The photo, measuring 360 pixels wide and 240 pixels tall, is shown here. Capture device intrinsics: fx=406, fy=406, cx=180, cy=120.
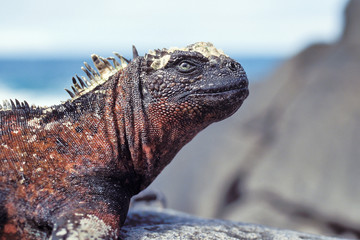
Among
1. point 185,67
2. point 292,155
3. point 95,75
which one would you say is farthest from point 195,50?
point 292,155

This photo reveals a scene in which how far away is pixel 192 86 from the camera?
2820 mm

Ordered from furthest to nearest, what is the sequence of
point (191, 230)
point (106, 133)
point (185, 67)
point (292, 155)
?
point (292, 155)
point (191, 230)
point (185, 67)
point (106, 133)

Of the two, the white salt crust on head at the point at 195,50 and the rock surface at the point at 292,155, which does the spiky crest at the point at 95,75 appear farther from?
the rock surface at the point at 292,155

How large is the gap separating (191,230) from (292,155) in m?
6.26

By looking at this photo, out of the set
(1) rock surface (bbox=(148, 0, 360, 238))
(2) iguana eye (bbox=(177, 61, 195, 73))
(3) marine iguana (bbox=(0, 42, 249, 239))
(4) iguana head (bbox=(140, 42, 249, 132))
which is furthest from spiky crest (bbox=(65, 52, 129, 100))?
(1) rock surface (bbox=(148, 0, 360, 238))

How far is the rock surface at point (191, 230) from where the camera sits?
2964 millimetres

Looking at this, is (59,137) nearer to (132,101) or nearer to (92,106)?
(92,106)

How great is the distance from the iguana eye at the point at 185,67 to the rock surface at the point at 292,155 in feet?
19.4

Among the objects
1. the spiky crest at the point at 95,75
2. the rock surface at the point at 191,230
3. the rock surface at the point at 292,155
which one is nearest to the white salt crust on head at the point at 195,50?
the spiky crest at the point at 95,75

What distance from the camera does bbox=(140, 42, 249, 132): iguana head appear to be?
2801 mm

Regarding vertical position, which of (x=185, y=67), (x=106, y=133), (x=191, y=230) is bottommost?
(x=191, y=230)

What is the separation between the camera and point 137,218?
3762mm

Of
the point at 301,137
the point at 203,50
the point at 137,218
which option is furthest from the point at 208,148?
the point at 203,50

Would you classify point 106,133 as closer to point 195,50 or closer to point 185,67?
point 185,67
